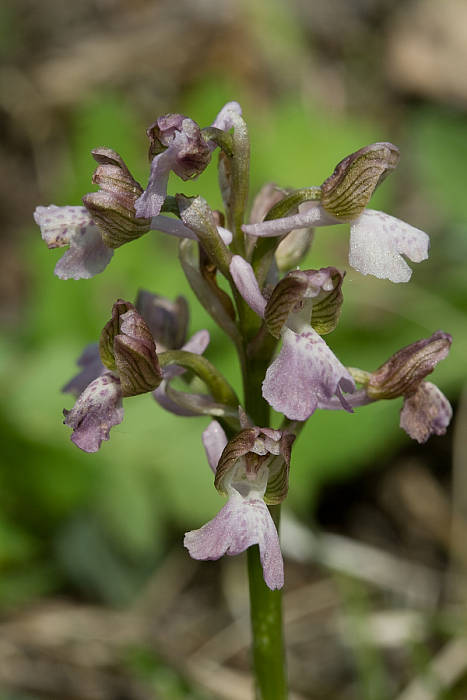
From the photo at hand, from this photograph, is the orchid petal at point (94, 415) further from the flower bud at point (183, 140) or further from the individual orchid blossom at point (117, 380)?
the flower bud at point (183, 140)

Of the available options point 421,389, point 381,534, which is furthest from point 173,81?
point 421,389

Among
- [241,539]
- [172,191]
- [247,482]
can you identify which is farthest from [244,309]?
[172,191]

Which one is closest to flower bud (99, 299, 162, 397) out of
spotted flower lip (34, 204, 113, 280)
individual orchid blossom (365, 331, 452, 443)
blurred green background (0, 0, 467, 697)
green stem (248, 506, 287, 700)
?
spotted flower lip (34, 204, 113, 280)

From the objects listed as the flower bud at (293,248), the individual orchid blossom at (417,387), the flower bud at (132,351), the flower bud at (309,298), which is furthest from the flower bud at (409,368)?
the flower bud at (132,351)

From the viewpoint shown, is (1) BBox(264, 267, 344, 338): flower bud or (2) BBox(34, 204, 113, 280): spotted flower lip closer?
(1) BBox(264, 267, 344, 338): flower bud

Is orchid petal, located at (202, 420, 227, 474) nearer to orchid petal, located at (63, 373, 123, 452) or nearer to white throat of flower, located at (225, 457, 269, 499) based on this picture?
white throat of flower, located at (225, 457, 269, 499)

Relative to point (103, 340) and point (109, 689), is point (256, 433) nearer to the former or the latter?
point (103, 340)
